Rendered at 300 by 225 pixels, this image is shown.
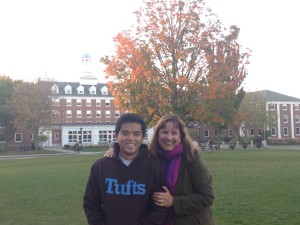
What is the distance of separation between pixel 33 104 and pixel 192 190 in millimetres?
49347

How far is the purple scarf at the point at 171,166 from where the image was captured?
3.45 meters

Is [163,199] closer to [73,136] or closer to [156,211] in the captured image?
[156,211]

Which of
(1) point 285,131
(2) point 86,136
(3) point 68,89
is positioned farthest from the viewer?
(1) point 285,131

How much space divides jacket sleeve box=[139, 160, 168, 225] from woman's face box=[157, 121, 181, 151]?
0.23 m

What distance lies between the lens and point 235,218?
7.88 metres

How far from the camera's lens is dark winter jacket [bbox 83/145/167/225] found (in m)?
3.36

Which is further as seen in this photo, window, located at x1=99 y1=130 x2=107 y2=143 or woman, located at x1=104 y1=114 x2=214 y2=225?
window, located at x1=99 y1=130 x2=107 y2=143

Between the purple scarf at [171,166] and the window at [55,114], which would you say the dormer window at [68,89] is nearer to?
the window at [55,114]

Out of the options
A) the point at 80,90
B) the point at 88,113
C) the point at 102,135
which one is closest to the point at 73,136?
the point at 102,135

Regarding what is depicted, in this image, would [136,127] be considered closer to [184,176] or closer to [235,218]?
[184,176]

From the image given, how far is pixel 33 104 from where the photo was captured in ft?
165

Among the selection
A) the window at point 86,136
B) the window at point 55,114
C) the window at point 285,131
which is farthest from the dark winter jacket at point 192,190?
the window at point 285,131

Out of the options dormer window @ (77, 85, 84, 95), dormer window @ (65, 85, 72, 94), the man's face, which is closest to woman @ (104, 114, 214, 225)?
the man's face

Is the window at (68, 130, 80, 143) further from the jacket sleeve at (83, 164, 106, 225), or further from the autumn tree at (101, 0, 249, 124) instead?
the jacket sleeve at (83, 164, 106, 225)
